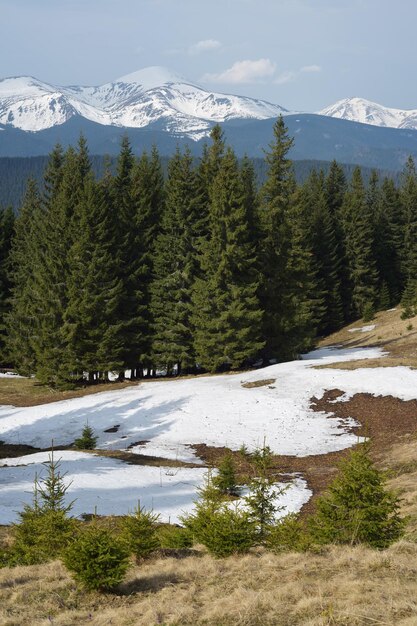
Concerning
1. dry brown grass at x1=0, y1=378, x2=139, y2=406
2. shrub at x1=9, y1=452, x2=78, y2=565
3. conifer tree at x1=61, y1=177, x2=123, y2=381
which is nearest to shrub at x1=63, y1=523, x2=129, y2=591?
shrub at x1=9, y1=452, x2=78, y2=565

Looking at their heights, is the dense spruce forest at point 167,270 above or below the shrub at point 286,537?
above

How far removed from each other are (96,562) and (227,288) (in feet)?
95.0

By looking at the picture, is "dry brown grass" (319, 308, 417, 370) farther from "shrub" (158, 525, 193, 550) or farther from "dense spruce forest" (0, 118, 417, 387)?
"shrub" (158, 525, 193, 550)

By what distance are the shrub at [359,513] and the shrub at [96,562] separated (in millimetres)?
3953

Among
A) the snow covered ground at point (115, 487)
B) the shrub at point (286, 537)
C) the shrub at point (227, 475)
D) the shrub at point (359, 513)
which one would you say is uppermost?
the shrub at point (359, 513)

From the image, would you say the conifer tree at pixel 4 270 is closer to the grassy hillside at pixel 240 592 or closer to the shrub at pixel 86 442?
the shrub at pixel 86 442

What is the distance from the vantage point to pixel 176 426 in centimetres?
2697

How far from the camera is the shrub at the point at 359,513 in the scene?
10.7 m

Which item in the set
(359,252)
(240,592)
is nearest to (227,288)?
(240,592)

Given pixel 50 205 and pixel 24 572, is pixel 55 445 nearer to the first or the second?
pixel 24 572

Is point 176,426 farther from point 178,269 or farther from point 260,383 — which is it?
point 178,269

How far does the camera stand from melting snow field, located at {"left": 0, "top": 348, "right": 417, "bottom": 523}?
60.8ft

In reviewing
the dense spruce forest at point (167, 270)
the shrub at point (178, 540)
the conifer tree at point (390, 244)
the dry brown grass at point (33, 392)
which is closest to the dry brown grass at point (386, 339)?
the dense spruce forest at point (167, 270)

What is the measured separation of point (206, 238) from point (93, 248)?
7896 millimetres
